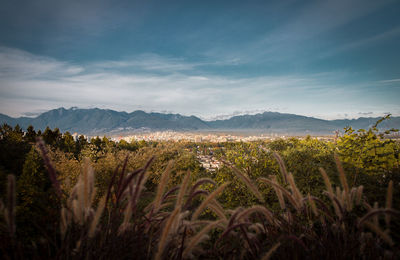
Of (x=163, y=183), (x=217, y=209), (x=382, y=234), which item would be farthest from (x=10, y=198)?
(x=382, y=234)

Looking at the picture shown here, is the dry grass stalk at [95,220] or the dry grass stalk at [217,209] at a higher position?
the dry grass stalk at [95,220]

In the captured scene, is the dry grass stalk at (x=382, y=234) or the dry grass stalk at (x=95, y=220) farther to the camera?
the dry grass stalk at (x=382, y=234)

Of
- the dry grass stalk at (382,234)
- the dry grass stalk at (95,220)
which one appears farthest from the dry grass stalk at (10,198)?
the dry grass stalk at (382,234)

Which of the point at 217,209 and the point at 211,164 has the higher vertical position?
the point at 217,209

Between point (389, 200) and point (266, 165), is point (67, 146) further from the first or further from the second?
point (389, 200)

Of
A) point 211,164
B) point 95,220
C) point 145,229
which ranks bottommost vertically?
point 211,164

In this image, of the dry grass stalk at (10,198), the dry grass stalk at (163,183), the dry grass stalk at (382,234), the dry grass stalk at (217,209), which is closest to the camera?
the dry grass stalk at (10,198)

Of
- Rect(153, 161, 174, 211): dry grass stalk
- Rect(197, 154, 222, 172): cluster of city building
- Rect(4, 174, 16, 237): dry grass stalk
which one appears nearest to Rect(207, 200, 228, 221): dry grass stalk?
Rect(153, 161, 174, 211): dry grass stalk

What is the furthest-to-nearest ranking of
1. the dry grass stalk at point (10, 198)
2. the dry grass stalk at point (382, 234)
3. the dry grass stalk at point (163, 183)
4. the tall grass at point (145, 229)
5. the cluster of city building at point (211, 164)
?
the cluster of city building at point (211, 164) < the dry grass stalk at point (163, 183) < the dry grass stalk at point (382, 234) < the tall grass at point (145, 229) < the dry grass stalk at point (10, 198)

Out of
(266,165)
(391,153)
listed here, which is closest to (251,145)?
(266,165)

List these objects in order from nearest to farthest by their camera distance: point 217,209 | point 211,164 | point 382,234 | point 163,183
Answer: point 382,234, point 163,183, point 217,209, point 211,164

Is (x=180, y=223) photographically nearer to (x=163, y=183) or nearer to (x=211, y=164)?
(x=163, y=183)

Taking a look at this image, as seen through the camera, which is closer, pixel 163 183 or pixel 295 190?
pixel 163 183

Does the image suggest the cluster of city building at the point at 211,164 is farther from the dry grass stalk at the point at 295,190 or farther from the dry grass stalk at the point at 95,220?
the dry grass stalk at the point at 95,220
